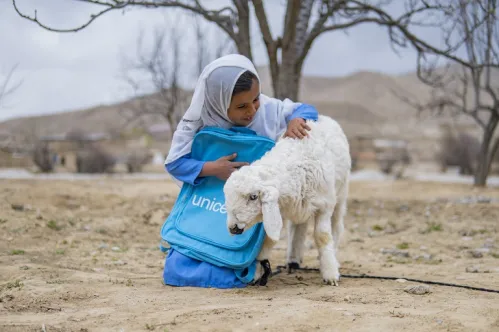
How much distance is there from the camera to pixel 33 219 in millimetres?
7246

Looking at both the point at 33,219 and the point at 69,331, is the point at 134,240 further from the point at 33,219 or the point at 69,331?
the point at 69,331

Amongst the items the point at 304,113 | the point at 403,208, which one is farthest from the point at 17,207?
the point at 403,208

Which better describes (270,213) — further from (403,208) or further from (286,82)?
(403,208)

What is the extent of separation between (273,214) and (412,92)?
75.8 meters

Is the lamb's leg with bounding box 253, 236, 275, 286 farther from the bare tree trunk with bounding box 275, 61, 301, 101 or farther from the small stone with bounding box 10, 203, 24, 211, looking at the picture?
the bare tree trunk with bounding box 275, 61, 301, 101

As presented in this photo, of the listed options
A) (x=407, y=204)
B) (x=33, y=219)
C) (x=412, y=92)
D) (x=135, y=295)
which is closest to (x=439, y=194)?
(x=407, y=204)

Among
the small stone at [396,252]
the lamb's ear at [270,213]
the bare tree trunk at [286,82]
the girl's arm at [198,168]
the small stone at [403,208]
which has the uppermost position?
the bare tree trunk at [286,82]

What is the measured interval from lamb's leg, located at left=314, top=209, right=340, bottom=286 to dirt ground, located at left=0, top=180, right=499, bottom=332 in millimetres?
116

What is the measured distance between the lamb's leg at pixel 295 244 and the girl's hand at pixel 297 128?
1.09 meters

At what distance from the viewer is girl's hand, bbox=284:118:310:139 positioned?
4516 millimetres

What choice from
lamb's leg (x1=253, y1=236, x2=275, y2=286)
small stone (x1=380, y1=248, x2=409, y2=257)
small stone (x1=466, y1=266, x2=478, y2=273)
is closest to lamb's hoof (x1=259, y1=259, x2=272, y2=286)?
lamb's leg (x1=253, y1=236, x2=275, y2=286)

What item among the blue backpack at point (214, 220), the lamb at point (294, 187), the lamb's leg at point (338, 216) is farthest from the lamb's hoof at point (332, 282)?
the lamb's leg at point (338, 216)

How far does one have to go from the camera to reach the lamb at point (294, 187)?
387 centimetres

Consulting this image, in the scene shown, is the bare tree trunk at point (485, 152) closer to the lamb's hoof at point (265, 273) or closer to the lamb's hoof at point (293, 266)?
the lamb's hoof at point (293, 266)
